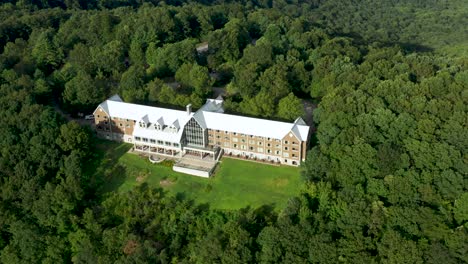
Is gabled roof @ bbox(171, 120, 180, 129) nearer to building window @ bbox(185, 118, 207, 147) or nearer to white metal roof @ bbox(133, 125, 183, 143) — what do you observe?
white metal roof @ bbox(133, 125, 183, 143)

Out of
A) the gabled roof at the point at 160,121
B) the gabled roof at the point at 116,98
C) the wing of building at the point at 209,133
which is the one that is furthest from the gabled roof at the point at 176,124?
the gabled roof at the point at 116,98

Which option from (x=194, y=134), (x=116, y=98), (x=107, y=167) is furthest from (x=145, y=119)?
(x=116, y=98)

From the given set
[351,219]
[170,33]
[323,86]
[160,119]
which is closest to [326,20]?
[170,33]

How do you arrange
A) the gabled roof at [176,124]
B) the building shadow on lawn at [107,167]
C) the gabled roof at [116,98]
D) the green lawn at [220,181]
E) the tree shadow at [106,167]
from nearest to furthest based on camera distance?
1. the green lawn at [220,181]
2. the tree shadow at [106,167]
3. the building shadow on lawn at [107,167]
4. the gabled roof at [176,124]
5. the gabled roof at [116,98]

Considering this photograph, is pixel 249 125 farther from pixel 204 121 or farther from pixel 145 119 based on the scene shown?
pixel 145 119

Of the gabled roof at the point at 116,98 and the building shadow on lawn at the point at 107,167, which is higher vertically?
the gabled roof at the point at 116,98

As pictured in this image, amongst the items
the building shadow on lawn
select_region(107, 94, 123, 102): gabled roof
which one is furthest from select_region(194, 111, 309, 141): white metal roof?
select_region(107, 94, 123, 102): gabled roof

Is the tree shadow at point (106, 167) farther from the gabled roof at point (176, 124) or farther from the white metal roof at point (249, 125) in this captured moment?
the white metal roof at point (249, 125)

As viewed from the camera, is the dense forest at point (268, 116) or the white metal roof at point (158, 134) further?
the white metal roof at point (158, 134)
